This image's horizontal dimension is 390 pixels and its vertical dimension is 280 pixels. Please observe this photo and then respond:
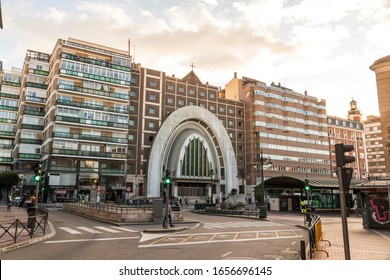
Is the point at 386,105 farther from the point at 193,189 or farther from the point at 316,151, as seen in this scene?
the point at 316,151

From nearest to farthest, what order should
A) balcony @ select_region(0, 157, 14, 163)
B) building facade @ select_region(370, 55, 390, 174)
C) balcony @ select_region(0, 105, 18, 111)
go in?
building facade @ select_region(370, 55, 390, 174)
balcony @ select_region(0, 157, 14, 163)
balcony @ select_region(0, 105, 18, 111)

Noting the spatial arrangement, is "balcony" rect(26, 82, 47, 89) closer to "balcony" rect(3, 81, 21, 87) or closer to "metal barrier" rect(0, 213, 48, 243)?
"balcony" rect(3, 81, 21, 87)

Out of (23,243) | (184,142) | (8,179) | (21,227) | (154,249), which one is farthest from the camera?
(184,142)

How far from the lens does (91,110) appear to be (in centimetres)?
5856

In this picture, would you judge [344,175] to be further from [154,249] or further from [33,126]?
[33,126]

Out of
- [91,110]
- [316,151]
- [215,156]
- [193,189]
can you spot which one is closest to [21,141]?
[91,110]

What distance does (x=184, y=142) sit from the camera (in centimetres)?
7038

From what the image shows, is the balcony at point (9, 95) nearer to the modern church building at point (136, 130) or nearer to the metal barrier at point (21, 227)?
the modern church building at point (136, 130)

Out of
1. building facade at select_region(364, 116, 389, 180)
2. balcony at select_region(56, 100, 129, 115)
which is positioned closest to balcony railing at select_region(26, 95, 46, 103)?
balcony at select_region(56, 100, 129, 115)

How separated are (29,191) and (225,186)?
41.6 m

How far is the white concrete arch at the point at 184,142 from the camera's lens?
214 feet

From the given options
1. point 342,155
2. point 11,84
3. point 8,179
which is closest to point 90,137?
point 8,179

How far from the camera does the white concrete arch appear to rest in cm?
6512

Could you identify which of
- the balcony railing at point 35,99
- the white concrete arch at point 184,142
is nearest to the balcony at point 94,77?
the balcony railing at point 35,99
